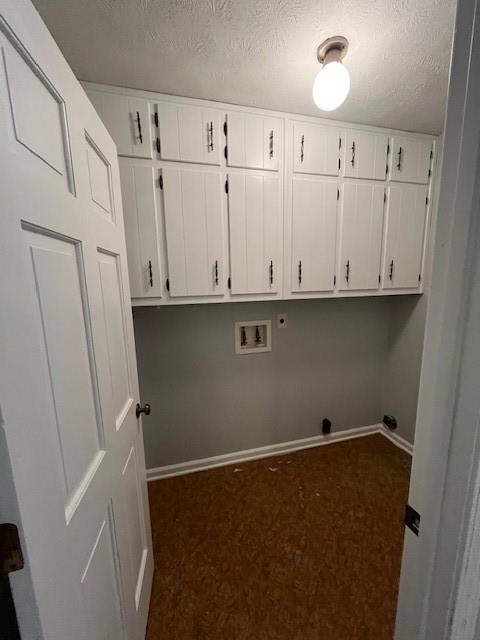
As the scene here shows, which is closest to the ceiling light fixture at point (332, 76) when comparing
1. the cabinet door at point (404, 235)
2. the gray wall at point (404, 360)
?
the cabinet door at point (404, 235)

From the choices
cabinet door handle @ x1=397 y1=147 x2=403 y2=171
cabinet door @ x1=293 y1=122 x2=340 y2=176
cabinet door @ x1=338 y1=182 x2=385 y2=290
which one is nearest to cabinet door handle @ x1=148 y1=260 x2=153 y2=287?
cabinet door @ x1=293 y1=122 x2=340 y2=176

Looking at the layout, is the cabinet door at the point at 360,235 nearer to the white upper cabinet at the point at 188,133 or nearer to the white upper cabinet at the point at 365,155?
the white upper cabinet at the point at 365,155

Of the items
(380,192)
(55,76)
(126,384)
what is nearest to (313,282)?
(380,192)

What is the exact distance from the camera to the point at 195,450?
1916 mm

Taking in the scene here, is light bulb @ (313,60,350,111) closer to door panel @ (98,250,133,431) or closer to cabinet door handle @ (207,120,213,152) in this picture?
cabinet door handle @ (207,120,213,152)

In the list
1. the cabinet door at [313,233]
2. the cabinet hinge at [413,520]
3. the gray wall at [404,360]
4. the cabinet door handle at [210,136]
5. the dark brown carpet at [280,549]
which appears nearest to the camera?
the cabinet hinge at [413,520]

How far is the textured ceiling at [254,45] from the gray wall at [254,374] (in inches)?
47.9

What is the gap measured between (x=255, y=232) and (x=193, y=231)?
1.23 ft

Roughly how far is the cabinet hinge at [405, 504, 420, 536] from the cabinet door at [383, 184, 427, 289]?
5.27ft

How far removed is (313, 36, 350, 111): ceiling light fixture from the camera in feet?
3.14

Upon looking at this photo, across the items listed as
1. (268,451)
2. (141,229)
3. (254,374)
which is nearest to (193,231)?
(141,229)

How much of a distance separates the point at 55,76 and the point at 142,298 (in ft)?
3.19

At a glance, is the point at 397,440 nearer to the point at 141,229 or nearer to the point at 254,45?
the point at 141,229

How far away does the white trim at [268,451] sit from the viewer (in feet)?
6.16
